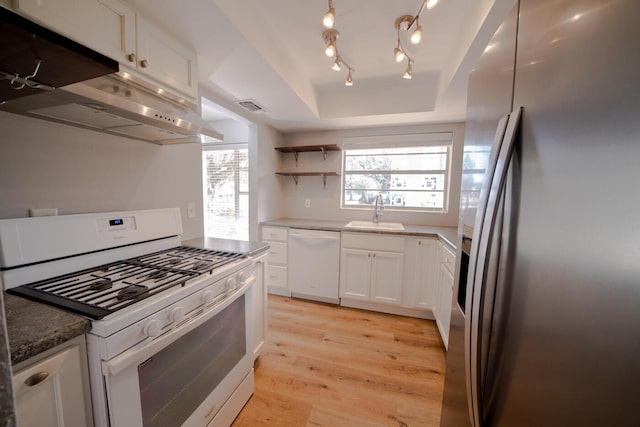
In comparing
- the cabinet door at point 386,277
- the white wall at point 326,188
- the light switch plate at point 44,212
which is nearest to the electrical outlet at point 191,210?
the light switch plate at point 44,212

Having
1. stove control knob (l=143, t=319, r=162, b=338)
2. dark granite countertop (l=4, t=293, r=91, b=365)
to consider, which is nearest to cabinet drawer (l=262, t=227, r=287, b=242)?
stove control knob (l=143, t=319, r=162, b=338)

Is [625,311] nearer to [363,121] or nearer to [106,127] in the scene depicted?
[106,127]

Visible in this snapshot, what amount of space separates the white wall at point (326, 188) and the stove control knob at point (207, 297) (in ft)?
7.84

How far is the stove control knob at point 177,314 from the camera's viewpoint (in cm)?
92

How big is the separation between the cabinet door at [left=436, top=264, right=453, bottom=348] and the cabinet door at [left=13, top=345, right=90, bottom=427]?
82.2 inches

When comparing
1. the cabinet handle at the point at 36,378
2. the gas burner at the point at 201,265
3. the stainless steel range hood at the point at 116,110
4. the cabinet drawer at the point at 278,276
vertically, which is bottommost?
the cabinet drawer at the point at 278,276

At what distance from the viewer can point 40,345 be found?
611 millimetres

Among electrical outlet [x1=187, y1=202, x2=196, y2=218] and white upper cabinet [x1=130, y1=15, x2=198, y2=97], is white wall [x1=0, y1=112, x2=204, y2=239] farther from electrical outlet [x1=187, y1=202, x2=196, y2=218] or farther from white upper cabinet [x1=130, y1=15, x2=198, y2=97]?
white upper cabinet [x1=130, y1=15, x2=198, y2=97]

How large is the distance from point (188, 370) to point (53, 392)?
1.50ft

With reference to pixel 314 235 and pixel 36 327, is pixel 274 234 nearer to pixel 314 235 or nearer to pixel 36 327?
pixel 314 235

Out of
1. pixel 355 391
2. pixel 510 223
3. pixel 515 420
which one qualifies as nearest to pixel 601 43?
pixel 510 223

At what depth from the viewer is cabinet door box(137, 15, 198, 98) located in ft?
3.86

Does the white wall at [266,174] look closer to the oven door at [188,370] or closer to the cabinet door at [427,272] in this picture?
the oven door at [188,370]

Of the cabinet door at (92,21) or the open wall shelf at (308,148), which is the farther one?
the open wall shelf at (308,148)
